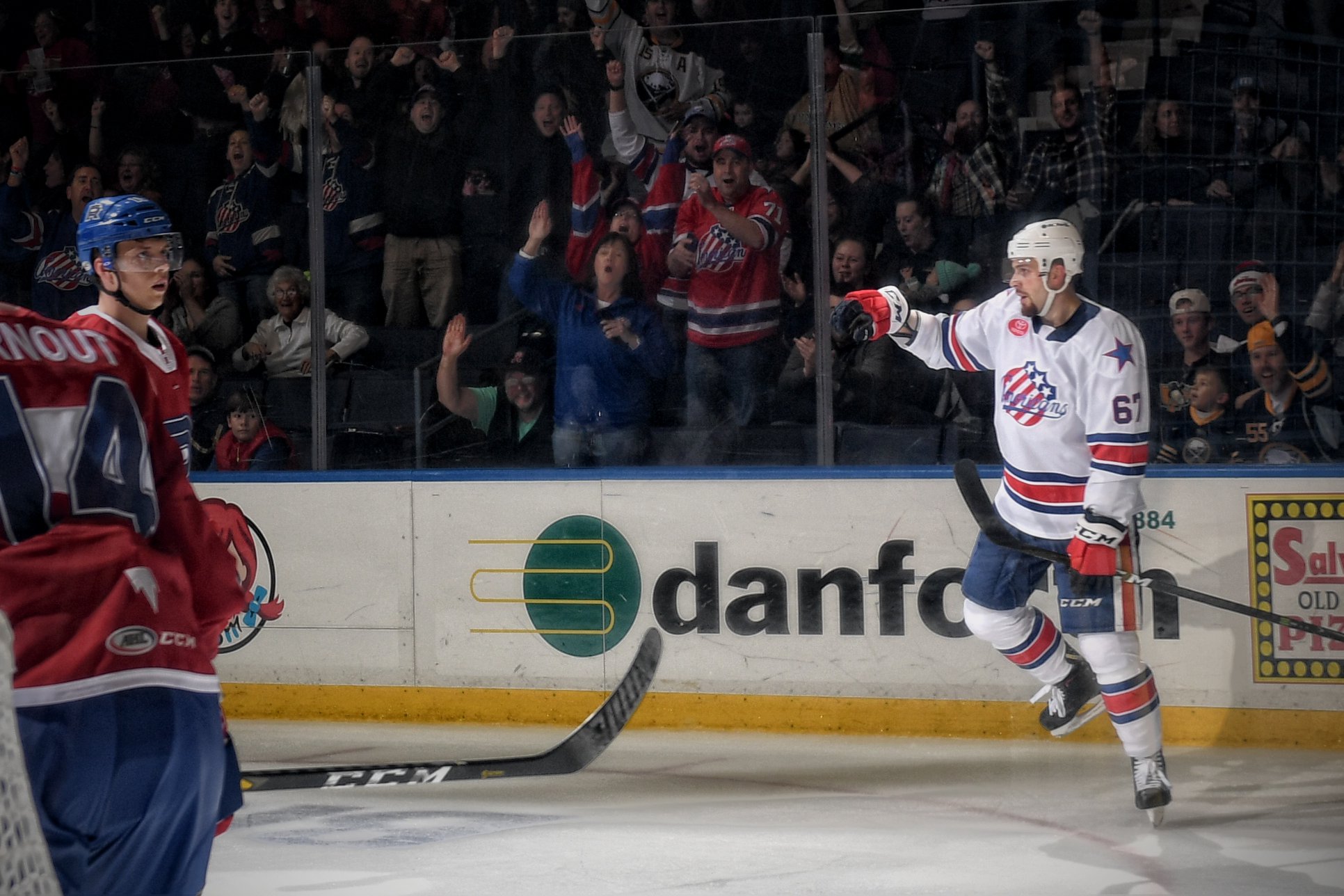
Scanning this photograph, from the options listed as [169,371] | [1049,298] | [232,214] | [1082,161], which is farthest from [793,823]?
[232,214]

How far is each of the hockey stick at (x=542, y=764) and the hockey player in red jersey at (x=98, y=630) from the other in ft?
5.37

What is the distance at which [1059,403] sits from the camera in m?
3.88

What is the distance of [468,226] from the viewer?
507 centimetres

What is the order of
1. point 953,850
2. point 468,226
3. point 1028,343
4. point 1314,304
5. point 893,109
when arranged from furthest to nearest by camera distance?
1. point 468,226
2. point 893,109
3. point 1314,304
4. point 1028,343
5. point 953,850

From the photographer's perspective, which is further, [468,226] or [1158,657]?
[468,226]

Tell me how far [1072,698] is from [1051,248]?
47.7 inches

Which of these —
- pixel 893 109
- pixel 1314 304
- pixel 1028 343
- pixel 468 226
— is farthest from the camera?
pixel 468 226

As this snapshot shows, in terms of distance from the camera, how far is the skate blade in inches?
163

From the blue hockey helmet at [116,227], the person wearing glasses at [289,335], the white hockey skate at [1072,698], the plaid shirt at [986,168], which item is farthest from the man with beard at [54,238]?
the white hockey skate at [1072,698]

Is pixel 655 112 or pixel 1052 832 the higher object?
pixel 655 112

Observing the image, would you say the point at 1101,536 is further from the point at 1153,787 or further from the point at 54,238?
the point at 54,238

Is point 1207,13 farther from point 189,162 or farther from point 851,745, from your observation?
point 189,162

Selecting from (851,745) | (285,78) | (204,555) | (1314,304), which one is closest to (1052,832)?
(851,745)

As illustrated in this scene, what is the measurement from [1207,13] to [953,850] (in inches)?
105
